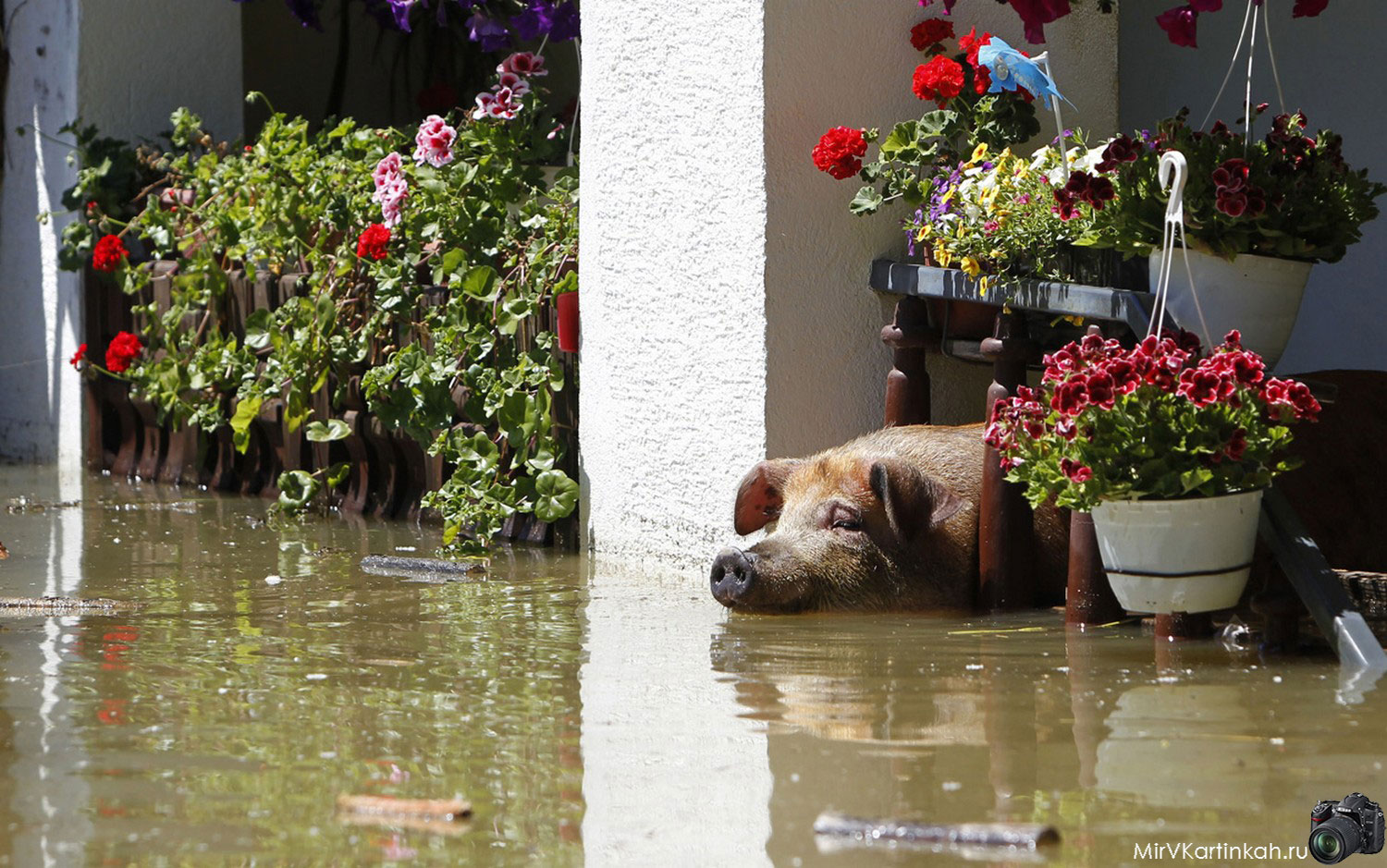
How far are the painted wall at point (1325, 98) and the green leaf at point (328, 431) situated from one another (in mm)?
3256

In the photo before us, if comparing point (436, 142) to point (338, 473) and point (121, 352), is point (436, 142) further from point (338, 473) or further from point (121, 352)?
point (121, 352)

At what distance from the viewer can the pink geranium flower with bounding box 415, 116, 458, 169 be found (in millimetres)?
6898

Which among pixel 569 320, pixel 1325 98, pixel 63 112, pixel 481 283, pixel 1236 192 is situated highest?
pixel 63 112

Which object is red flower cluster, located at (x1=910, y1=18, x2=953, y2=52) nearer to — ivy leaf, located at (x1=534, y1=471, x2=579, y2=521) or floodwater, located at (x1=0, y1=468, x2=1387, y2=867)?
floodwater, located at (x1=0, y1=468, x2=1387, y2=867)

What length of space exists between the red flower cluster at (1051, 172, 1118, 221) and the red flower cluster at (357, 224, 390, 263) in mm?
2925

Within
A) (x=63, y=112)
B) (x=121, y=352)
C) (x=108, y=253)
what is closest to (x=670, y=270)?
(x=121, y=352)

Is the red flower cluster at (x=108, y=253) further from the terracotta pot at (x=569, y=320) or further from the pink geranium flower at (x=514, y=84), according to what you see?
the terracotta pot at (x=569, y=320)

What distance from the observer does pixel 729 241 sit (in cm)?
587

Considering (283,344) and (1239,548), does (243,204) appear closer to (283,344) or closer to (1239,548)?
(283,344)

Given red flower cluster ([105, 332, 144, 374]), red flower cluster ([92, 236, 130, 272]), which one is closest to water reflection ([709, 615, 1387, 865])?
red flower cluster ([105, 332, 144, 374])

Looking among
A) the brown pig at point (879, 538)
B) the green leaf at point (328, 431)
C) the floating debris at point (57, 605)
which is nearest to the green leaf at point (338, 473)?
the green leaf at point (328, 431)

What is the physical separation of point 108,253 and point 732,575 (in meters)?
4.44

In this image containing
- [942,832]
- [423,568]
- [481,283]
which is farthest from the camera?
[481,283]

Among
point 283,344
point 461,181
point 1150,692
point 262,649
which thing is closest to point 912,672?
point 1150,692
